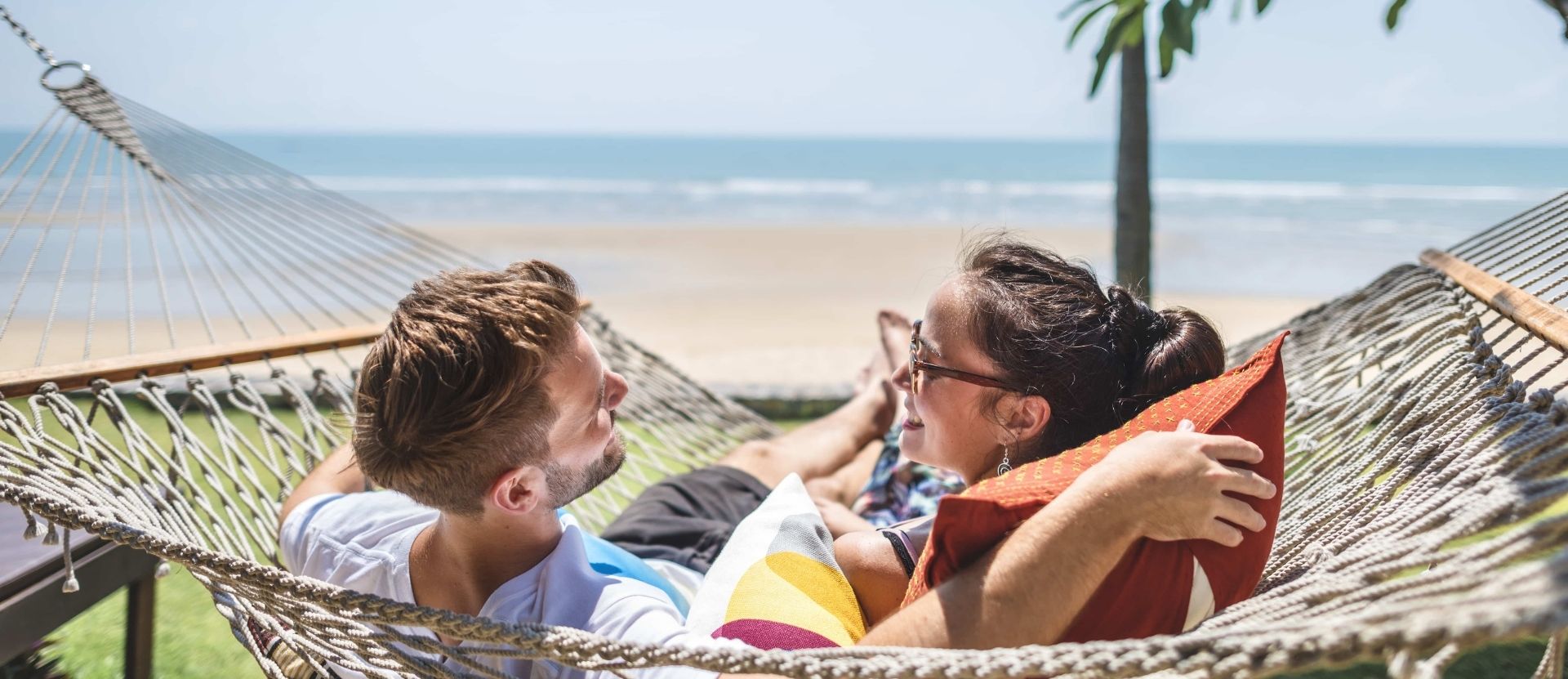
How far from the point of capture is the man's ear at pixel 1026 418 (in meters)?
1.27

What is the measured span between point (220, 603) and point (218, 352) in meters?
1.02

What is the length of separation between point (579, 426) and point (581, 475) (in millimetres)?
60

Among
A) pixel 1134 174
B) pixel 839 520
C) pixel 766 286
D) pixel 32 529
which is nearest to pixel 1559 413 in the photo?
pixel 839 520

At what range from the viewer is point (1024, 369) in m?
1.27

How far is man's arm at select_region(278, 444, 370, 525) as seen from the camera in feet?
5.02

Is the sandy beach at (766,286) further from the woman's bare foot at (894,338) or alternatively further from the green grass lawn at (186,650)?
the green grass lawn at (186,650)

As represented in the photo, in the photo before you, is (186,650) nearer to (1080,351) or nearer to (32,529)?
(32,529)

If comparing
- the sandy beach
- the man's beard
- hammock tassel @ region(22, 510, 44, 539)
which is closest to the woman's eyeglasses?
the man's beard

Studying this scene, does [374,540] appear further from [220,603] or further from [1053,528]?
[1053,528]

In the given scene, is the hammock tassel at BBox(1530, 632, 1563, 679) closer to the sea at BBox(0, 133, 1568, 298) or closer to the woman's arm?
the woman's arm

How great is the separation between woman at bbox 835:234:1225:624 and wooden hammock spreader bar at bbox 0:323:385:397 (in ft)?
2.86

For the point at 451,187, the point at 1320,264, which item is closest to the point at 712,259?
the point at 1320,264

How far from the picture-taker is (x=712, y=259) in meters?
11.3

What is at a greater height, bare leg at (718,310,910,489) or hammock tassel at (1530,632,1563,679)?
hammock tassel at (1530,632,1563,679)
